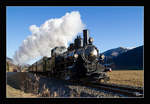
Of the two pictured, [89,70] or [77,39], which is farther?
[77,39]

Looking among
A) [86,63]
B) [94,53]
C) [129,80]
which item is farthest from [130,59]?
[86,63]

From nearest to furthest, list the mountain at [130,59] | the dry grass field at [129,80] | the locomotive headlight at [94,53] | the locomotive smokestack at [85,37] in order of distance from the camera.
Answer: the locomotive headlight at [94,53] → the locomotive smokestack at [85,37] → the dry grass field at [129,80] → the mountain at [130,59]

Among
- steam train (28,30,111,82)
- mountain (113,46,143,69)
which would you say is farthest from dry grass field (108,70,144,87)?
mountain (113,46,143,69)

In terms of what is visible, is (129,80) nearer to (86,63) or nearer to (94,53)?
(94,53)

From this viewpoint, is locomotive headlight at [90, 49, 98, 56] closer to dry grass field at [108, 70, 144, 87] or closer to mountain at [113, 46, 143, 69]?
dry grass field at [108, 70, 144, 87]

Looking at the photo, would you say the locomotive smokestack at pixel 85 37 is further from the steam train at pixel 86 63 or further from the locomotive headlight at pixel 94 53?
the locomotive headlight at pixel 94 53

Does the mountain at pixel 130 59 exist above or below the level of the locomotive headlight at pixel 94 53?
below

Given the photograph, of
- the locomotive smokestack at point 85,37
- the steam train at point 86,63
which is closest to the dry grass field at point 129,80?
the steam train at point 86,63

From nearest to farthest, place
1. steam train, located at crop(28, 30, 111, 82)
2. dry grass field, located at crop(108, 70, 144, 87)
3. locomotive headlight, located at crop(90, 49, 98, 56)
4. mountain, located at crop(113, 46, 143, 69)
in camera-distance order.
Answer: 1. steam train, located at crop(28, 30, 111, 82)
2. locomotive headlight, located at crop(90, 49, 98, 56)
3. dry grass field, located at crop(108, 70, 144, 87)
4. mountain, located at crop(113, 46, 143, 69)

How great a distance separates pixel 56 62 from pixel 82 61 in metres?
5.09

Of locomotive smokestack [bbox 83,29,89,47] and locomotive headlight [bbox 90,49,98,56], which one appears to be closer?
locomotive headlight [bbox 90,49,98,56]
